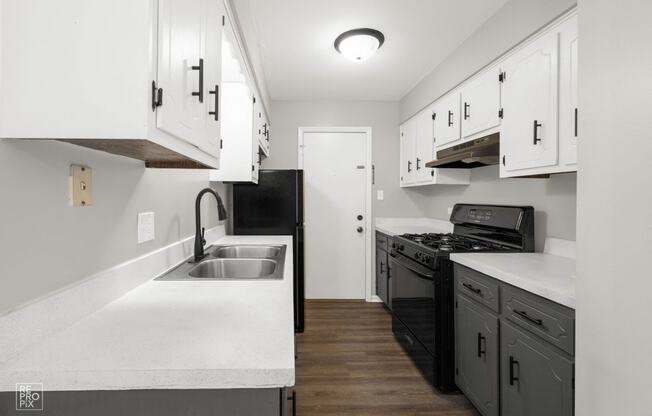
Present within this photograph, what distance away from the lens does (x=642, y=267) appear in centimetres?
80

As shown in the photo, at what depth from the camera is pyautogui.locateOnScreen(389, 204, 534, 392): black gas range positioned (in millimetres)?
2066

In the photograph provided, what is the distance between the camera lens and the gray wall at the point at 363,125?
156 inches

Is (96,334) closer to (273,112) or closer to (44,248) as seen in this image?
(44,248)

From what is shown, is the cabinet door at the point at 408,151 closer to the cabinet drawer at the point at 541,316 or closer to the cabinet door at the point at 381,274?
the cabinet door at the point at 381,274

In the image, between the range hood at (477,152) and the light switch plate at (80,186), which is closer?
the light switch plate at (80,186)

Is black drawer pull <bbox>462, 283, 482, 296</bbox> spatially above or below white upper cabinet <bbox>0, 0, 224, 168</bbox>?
below

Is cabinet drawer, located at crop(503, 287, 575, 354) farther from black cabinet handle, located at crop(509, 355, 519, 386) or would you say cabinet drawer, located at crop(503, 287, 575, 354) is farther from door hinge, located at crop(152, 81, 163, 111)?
door hinge, located at crop(152, 81, 163, 111)

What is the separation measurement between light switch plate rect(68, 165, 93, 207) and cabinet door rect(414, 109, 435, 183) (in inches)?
107

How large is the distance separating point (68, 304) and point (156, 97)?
0.61 metres

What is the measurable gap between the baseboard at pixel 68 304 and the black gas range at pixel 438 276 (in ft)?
5.30

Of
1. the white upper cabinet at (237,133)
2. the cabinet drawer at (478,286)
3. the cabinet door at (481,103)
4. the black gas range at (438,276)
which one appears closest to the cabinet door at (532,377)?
the cabinet drawer at (478,286)

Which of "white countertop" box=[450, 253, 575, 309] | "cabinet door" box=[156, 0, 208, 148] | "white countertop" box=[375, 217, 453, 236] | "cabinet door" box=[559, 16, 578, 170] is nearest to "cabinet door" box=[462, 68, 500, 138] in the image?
"cabinet door" box=[559, 16, 578, 170]

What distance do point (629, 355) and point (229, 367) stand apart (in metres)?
0.98

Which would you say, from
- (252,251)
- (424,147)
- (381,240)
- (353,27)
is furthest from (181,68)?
(381,240)
